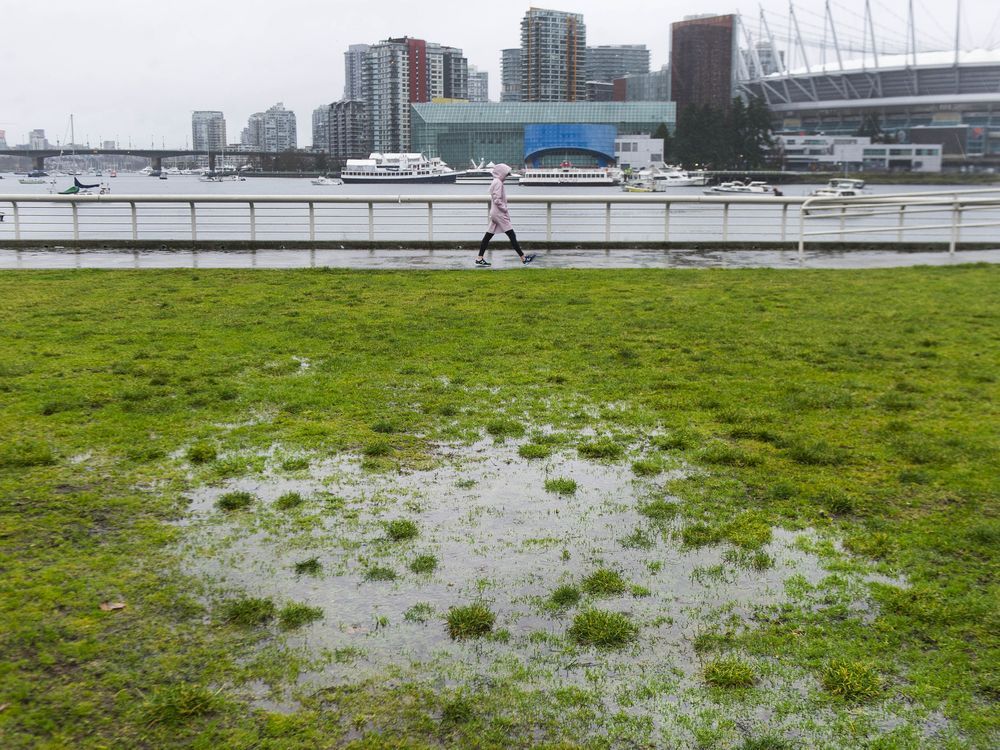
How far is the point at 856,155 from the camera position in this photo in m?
143

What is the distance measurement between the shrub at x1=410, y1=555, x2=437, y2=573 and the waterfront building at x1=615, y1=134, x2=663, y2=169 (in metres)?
148

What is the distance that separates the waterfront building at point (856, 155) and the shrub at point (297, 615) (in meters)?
150

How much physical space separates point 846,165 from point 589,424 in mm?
148134

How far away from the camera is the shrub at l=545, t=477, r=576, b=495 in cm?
514

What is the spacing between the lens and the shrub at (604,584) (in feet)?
12.9

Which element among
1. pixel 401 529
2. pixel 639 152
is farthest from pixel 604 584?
pixel 639 152

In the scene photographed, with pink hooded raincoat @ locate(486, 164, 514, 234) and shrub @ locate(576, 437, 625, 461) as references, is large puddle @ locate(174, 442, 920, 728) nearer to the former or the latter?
shrub @ locate(576, 437, 625, 461)

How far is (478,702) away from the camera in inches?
123

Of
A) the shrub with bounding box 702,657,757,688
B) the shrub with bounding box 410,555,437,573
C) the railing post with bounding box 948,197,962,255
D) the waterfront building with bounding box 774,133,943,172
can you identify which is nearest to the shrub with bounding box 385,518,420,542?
the shrub with bounding box 410,555,437,573

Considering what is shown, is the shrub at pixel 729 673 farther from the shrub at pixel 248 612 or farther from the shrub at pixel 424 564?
the shrub at pixel 248 612

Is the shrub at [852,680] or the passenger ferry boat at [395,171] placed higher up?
the passenger ferry boat at [395,171]

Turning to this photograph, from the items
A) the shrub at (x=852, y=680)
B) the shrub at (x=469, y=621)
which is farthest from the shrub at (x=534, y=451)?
the shrub at (x=852, y=680)

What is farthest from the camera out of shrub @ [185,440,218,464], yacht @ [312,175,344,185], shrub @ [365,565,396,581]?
yacht @ [312,175,344,185]

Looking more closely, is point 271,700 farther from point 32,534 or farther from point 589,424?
point 589,424
